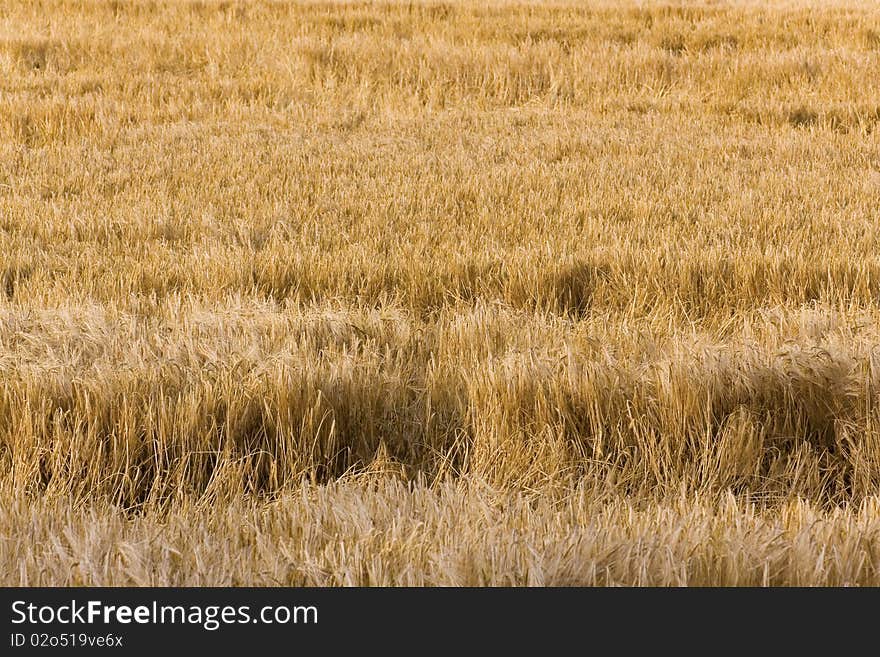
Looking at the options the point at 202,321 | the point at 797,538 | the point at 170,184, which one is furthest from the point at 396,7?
the point at 797,538

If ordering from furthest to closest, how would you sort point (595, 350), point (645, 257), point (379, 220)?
1. point (379, 220)
2. point (645, 257)
3. point (595, 350)

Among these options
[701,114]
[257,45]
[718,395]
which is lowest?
[718,395]

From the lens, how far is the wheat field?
6.07 feet

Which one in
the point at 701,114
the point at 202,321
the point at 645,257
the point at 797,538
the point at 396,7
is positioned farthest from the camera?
the point at 396,7

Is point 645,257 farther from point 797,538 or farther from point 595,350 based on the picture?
point 797,538

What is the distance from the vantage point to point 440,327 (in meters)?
3.88

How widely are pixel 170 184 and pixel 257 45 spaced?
18.8 feet

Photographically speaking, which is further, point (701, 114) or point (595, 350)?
point (701, 114)

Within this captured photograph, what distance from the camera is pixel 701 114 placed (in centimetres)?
996

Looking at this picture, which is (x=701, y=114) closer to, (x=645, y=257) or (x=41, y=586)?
(x=645, y=257)

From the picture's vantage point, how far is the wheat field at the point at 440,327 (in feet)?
6.07
